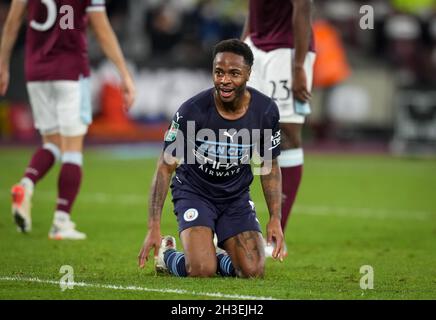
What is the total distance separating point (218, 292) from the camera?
590 cm

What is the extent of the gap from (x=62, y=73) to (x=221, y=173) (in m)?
2.45

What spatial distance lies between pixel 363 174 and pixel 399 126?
11.2 ft

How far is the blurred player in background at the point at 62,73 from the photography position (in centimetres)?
872

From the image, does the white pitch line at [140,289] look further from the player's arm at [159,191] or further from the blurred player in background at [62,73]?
the blurred player in background at [62,73]

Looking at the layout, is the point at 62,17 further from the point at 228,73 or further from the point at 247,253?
the point at 247,253

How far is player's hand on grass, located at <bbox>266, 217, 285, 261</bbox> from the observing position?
644 centimetres

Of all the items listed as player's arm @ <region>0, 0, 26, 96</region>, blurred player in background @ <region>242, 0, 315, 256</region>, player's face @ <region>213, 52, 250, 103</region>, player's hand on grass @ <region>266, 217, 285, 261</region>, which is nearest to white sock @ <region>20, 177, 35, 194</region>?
player's arm @ <region>0, 0, 26, 96</region>

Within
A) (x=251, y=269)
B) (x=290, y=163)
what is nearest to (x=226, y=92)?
(x=251, y=269)

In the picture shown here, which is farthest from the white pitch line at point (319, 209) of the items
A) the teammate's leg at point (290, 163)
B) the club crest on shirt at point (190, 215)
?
the club crest on shirt at point (190, 215)

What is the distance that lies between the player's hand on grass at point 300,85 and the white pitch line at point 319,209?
3012 mm

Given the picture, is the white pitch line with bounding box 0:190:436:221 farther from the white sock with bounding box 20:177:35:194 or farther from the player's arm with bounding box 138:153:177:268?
the player's arm with bounding box 138:153:177:268
